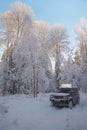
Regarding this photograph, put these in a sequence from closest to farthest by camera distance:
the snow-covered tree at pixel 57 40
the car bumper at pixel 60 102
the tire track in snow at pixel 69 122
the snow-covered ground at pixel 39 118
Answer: the tire track in snow at pixel 69 122
the snow-covered ground at pixel 39 118
the car bumper at pixel 60 102
the snow-covered tree at pixel 57 40

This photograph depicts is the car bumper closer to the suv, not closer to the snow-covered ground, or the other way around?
the suv

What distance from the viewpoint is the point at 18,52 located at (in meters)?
32.8

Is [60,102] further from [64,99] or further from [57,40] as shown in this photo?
[57,40]

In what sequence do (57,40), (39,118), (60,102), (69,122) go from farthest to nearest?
1. (57,40)
2. (60,102)
3. (39,118)
4. (69,122)

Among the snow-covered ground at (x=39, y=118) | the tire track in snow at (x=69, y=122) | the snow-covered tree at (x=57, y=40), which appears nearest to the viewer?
the tire track in snow at (x=69, y=122)

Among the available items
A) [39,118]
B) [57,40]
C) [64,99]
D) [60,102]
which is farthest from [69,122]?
[57,40]

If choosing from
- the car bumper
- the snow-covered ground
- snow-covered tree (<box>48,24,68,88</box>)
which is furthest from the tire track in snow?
snow-covered tree (<box>48,24,68,88</box>)

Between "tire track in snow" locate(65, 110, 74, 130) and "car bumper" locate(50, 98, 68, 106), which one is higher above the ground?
"car bumper" locate(50, 98, 68, 106)

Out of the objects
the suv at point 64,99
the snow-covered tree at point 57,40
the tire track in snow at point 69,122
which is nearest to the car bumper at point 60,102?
the suv at point 64,99

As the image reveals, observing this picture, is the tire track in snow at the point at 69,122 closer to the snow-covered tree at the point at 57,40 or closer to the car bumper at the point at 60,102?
the car bumper at the point at 60,102

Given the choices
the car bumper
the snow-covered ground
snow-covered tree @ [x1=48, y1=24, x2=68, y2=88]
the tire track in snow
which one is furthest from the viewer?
snow-covered tree @ [x1=48, y1=24, x2=68, y2=88]

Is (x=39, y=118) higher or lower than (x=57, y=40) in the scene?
lower

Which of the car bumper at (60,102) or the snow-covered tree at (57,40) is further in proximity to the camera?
the snow-covered tree at (57,40)

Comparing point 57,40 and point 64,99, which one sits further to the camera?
point 57,40
